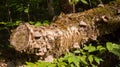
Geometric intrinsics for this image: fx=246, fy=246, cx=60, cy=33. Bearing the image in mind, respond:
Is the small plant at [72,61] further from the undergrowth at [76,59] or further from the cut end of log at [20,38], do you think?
the cut end of log at [20,38]

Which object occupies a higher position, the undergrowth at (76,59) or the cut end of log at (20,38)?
the cut end of log at (20,38)

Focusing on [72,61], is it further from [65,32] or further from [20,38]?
[20,38]

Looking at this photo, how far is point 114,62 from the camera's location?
13.2 ft

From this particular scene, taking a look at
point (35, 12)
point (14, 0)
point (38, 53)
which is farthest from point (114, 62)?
point (35, 12)

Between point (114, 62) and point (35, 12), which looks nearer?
point (114, 62)

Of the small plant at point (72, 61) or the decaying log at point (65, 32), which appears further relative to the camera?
the decaying log at point (65, 32)

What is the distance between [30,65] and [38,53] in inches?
10.2

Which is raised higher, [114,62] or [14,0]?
[14,0]

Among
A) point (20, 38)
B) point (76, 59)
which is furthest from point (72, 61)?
point (20, 38)

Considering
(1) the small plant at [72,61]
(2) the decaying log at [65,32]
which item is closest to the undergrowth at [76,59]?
(1) the small plant at [72,61]

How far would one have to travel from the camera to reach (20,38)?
3254mm

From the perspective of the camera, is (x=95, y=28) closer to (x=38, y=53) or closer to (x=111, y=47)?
(x=111, y=47)

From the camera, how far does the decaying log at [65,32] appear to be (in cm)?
323

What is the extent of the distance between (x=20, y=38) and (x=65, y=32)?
70 cm
